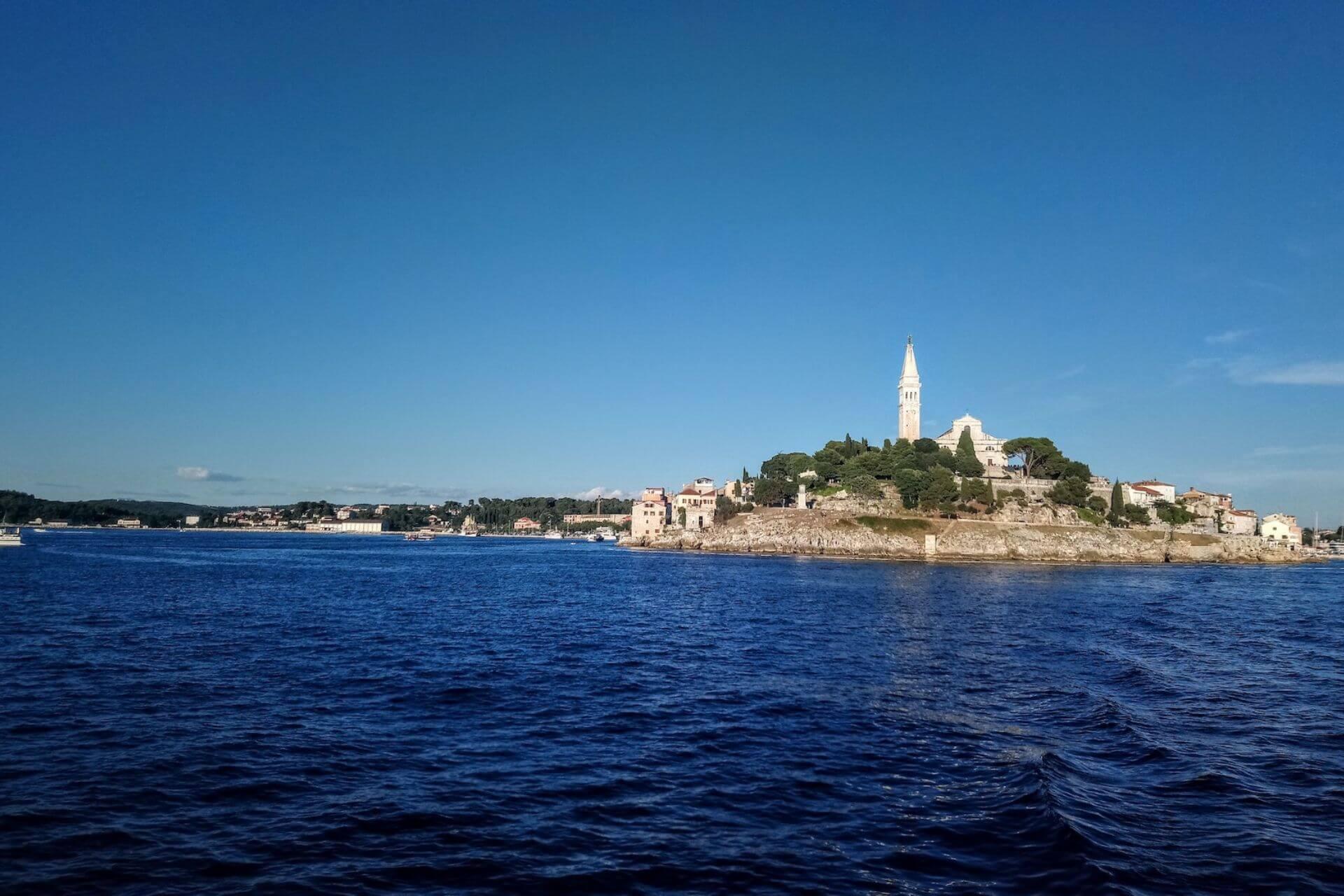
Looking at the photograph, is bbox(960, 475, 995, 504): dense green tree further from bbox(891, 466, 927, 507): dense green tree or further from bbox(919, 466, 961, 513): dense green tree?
bbox(891, 466, 927, 507): dense green tree

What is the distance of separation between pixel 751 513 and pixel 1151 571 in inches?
2473

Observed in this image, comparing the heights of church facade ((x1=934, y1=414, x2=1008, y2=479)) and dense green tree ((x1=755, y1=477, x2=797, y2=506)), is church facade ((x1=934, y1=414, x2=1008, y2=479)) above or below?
above

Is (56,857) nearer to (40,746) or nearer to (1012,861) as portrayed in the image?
(40,746)

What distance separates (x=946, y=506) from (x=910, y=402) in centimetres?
3683

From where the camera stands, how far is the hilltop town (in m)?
126

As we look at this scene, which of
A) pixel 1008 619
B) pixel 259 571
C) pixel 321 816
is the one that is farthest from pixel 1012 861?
pixel 259 571

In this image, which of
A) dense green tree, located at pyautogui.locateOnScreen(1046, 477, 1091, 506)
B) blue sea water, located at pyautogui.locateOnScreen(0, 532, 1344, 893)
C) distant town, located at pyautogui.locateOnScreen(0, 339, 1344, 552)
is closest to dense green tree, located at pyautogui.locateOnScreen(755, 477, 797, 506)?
distant town, located at pyautogui.locateOnScreen(0, 339, 1344, 552)

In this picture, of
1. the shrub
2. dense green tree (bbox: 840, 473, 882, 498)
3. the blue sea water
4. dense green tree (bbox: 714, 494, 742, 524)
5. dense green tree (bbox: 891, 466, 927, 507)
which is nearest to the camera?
the blue sea water

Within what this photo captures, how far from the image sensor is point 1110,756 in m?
18.5

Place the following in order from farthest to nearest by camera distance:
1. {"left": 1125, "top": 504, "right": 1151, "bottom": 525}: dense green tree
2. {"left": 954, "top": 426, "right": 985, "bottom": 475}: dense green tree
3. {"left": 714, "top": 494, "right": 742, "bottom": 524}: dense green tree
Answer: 1. {"left": 714, "top": 494, "right": 742, "bottom": 524}: dense green tree
2. {"left": 954, "top": 426, "right": 985, "bottom": 475}: dense green tree
3. {"left": 1125, "top": 504, "right": 1151, "bottom": 525}: dense green tree

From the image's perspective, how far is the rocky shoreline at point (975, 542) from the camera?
120 metres

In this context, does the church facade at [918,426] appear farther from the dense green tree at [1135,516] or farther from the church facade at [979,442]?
the dense green tree at [1135,516]

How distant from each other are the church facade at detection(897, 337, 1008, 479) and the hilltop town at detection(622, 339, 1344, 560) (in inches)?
7.9

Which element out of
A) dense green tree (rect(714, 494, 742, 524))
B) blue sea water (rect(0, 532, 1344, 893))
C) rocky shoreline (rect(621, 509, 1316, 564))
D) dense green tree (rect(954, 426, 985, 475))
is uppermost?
dense green tree (rect(954, 426, 985, 475))
